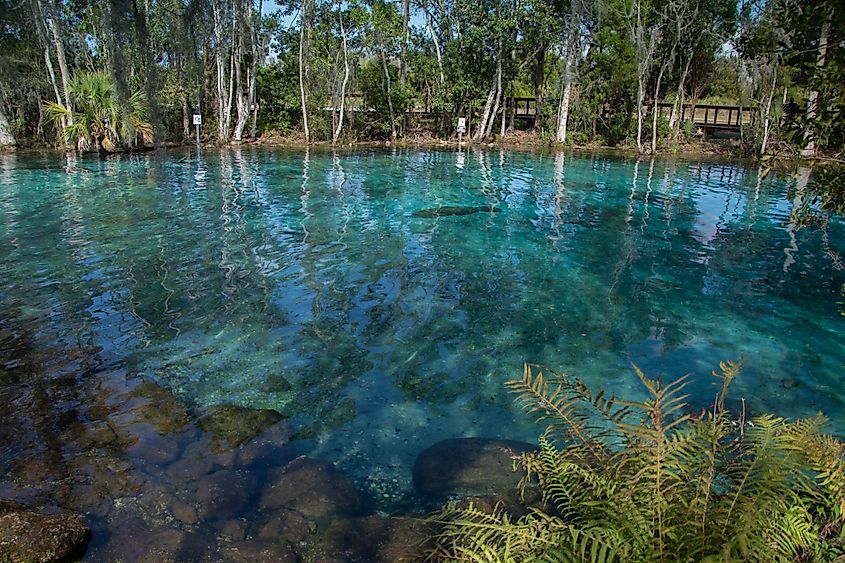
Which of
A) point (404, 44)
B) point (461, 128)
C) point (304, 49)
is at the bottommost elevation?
point (461, 128)

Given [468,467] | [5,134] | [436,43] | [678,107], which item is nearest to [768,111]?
[678,107]

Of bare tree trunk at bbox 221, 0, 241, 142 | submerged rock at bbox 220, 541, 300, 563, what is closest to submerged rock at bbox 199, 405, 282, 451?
submerged rock at bbox 220, 541, 300, 563

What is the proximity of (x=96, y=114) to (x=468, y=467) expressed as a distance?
2431cm

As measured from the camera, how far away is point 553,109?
106 feet

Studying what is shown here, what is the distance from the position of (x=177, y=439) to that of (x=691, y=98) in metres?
34.2

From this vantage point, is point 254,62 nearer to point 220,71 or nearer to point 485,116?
point 220,71

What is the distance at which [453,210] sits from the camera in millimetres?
14125

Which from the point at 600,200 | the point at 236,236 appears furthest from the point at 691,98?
the point at 236,236

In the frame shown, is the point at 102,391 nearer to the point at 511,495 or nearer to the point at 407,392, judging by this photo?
the point at 407,392

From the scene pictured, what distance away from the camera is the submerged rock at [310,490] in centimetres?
386

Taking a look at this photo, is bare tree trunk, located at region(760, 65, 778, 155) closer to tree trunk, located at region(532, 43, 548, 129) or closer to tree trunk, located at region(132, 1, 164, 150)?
tree trunk, located at region(532, 43, 548, 129)

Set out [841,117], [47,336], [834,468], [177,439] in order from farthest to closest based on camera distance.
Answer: [47,336]
[177,439]
[841,117]
[834,468]

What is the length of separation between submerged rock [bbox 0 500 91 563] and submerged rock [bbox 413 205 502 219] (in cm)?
1049

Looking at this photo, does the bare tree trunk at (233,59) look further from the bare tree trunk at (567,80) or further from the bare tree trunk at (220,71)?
the bare tree trunk at (567,80)
